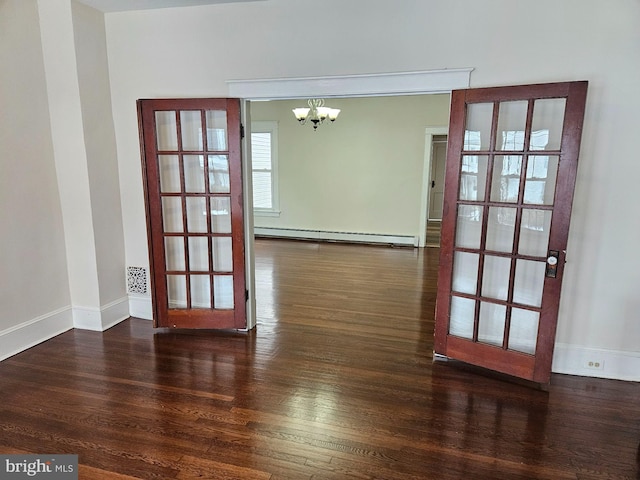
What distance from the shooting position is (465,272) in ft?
10.2

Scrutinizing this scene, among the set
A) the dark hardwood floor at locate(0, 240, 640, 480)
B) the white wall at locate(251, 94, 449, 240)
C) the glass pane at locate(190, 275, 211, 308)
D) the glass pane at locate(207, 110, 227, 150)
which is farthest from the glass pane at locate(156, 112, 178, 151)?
the white wall at locate(251, 94, 449, 240)

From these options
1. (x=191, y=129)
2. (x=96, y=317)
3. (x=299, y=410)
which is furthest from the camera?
(x=96, y=317)

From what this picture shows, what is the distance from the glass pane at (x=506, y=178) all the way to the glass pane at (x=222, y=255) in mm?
2347

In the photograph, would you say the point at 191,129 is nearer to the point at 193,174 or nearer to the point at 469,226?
the point at 193,174

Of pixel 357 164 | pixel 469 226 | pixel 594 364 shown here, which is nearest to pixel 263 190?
pixel 357 164

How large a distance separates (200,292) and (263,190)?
5.16m

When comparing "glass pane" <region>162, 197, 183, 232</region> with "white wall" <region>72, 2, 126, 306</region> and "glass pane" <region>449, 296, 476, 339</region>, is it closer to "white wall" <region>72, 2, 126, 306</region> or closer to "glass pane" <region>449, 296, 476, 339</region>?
"white wall" <region>72, 2, 126, 306</region>

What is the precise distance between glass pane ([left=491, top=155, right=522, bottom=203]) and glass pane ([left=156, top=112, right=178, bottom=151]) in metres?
2.74

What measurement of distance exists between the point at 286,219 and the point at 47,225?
17.8 feet

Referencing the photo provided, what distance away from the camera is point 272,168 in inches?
336

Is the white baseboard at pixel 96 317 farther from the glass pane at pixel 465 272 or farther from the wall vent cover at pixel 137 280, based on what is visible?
the glass pane at pixel 465 272

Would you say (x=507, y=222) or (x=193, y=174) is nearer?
(x=507, y=222)

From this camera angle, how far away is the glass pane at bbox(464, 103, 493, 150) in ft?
9.40

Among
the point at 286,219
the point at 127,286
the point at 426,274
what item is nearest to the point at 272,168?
the point at 286,219
